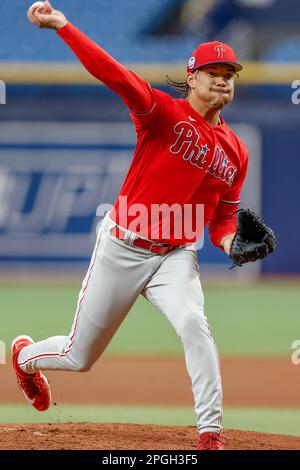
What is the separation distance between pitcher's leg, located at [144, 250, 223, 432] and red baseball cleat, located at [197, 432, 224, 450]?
0.02 m

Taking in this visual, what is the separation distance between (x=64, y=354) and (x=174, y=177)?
985mm

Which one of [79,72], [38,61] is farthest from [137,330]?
[38,61]

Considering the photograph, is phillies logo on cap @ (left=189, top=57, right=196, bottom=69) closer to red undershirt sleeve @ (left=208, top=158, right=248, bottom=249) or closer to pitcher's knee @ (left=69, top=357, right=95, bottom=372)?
red undershirt sleeve @ (left=208, top=158, right=248, bottom=249)

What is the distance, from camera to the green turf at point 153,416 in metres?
4.88

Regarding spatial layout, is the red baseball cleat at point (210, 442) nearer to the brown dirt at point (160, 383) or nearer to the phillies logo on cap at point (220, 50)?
the phillies logo on cap at point (220, 50)

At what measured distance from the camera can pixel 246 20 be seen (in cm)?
1319

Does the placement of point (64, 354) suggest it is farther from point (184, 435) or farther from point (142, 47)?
point (142, 47)

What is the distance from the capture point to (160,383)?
19.9 feet

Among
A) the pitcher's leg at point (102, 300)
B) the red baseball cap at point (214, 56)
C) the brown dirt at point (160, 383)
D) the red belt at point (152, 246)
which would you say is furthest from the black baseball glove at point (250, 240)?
the brown dirt at point (160, 383)

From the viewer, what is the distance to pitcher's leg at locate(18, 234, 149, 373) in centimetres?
388

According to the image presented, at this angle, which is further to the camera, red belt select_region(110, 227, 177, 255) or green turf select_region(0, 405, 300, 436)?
green turf select_region(0, 405, 300, 436)

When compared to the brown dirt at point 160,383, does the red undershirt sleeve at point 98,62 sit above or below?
above

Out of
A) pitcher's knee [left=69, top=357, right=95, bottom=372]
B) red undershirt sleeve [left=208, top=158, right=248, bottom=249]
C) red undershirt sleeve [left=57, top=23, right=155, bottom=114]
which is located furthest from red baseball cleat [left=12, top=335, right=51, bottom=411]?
red undershirt sleeve [left=57, top=23, right=155, bottom=114]

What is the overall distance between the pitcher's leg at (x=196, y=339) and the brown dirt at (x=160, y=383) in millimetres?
1859
